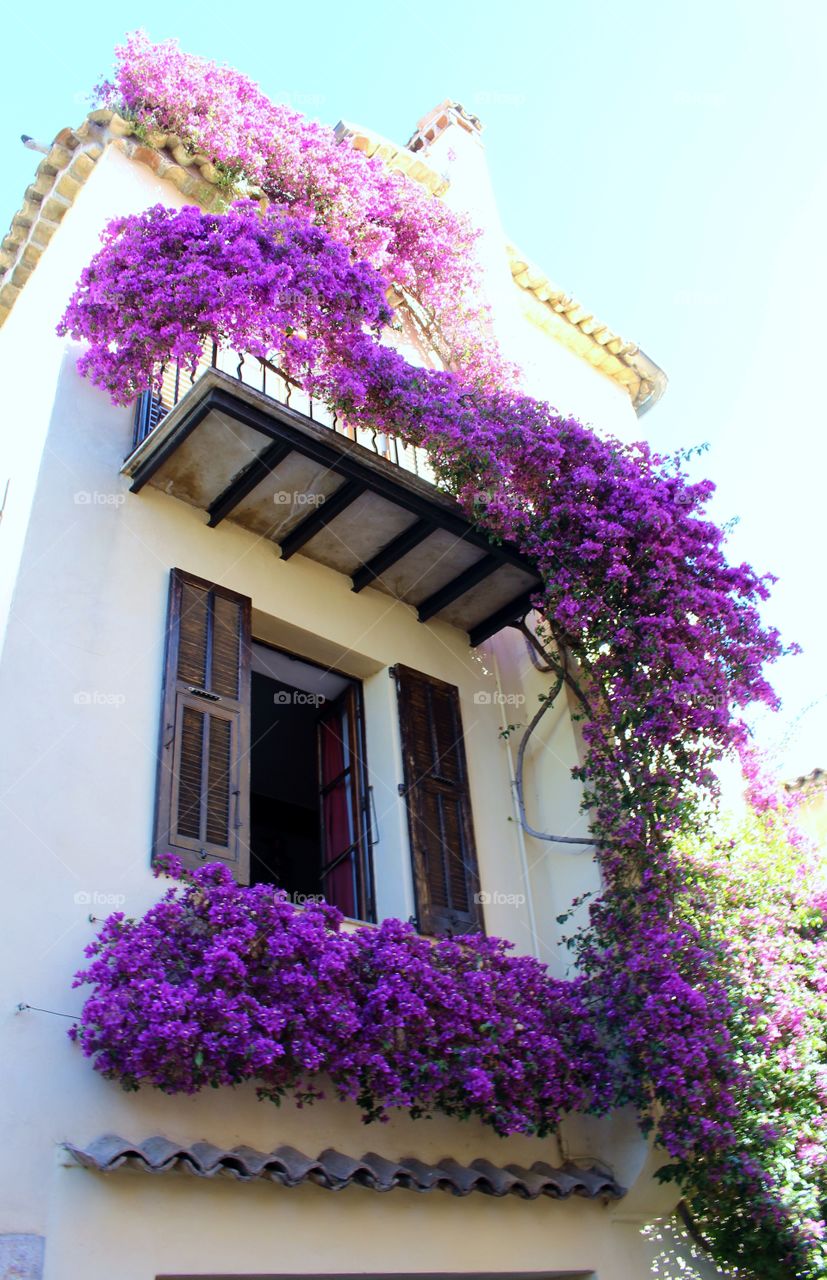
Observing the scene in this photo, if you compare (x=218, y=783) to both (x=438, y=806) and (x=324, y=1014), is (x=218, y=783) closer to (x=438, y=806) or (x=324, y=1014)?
(x=324, y=1014)

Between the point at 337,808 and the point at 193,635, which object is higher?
the point at 193,635

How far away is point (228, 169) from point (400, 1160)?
27.0 ft

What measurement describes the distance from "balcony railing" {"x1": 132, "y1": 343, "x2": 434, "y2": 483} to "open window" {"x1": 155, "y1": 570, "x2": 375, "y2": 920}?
53.3 inches

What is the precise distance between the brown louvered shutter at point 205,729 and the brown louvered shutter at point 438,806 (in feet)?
4.30

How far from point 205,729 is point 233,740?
197 millimetres

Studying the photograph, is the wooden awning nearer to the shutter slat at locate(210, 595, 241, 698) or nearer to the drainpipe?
the drainpipe

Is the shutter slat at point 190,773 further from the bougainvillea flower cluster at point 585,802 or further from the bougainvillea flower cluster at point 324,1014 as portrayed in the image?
the bougainvillea flower cluster at point 585,802

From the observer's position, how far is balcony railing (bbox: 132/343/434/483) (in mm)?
7973

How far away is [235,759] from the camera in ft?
23.0

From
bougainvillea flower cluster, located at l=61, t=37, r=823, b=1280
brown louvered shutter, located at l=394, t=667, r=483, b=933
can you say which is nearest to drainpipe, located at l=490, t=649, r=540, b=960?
bougainvillea flower cluster, located at l=61, t=37, r=823, b=1280

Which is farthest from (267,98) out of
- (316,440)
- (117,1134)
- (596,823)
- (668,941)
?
(117,1134)

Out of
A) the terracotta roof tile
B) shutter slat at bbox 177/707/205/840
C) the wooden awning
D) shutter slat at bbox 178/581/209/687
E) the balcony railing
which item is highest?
the terracotta roof tile

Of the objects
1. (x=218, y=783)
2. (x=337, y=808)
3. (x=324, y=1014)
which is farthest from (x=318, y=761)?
(x=324, y=1014)

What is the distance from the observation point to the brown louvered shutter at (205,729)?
258 inches
